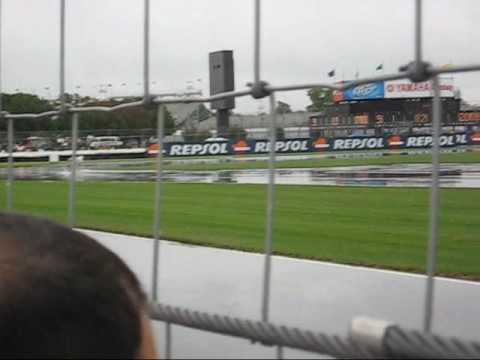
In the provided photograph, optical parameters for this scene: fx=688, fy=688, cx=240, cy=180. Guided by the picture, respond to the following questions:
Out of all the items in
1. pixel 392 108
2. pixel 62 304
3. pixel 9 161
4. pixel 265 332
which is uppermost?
pixel 392 108

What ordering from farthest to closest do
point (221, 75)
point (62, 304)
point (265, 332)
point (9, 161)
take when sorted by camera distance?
point (9, 161), point (221, 75), point (265, 332), point (62, 304)

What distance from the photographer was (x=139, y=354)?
0.76 meters

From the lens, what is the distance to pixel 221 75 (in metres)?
1.59

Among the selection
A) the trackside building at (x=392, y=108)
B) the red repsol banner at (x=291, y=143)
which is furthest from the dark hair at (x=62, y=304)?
the red repsol banner at (x=291, y=143)

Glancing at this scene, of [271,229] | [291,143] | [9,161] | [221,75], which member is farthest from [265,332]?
[291,143]

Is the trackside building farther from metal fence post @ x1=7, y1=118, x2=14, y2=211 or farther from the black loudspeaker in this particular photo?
metal fence post @ x1=7, y1=118, x2=14, y2=211

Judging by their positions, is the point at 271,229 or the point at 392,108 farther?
the point at 392,108

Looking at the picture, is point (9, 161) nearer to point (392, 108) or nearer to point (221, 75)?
point (221, 75)

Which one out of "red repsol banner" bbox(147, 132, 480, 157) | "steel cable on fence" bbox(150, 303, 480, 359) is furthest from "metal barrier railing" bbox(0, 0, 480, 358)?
"red repsol banner" bbox(147, 132, 480, 157)

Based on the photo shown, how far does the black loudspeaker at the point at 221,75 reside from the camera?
1.55m

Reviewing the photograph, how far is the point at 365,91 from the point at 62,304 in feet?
2.76

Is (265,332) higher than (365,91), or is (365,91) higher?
(365,91)

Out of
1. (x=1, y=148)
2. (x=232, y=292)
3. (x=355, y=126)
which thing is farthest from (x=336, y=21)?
(x=1, y=148)

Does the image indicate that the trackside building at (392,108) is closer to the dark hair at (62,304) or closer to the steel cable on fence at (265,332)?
the steel cable on fence at (265,332)
